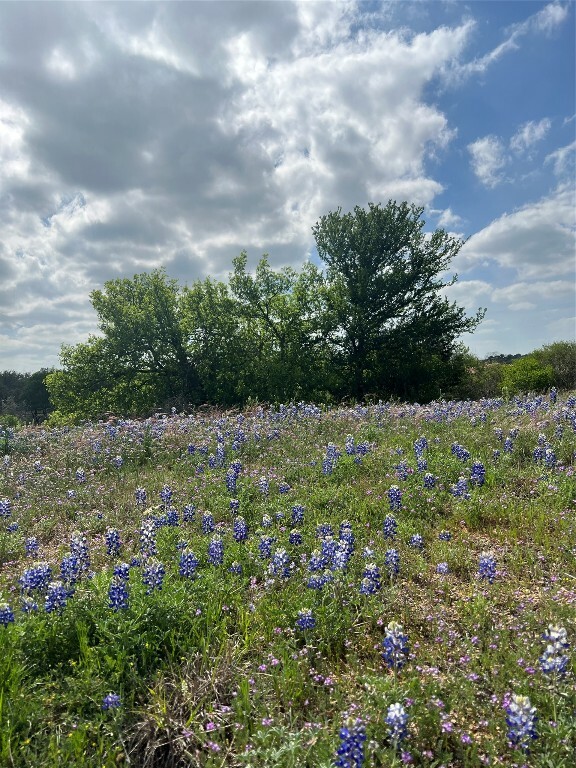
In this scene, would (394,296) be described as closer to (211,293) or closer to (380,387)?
(380,387)

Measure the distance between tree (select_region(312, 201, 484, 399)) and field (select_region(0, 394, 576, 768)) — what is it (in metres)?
21.2

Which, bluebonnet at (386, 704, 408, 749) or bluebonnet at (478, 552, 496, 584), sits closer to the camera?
bluebonnet at (386, 704, 408, 749)

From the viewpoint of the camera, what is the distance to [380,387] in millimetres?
28031

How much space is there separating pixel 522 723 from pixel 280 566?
208 centimetres

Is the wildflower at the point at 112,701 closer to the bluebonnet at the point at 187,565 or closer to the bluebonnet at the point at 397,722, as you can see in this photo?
the bluebonnet at the point at 187,565

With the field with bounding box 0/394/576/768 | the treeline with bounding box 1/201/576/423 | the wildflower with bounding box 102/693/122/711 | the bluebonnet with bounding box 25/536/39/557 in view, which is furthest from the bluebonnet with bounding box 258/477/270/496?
the treeline with bounding box 1/201/576/423

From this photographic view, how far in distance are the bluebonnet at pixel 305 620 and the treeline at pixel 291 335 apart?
19416mm

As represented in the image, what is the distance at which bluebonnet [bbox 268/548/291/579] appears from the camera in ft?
13.2

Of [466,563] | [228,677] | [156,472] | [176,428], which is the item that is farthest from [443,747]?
[176,428]

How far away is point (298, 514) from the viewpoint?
510 cm

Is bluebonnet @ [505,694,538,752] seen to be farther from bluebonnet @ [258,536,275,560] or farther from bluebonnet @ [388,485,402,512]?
bluebonnet @ [388,485,402,512]

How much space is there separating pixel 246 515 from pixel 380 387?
22912 mm

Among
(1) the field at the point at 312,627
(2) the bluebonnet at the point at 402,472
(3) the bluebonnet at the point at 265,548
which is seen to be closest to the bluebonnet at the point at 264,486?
(1) the field at the point at 312,627

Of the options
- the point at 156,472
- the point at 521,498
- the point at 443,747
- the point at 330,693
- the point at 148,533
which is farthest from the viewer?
the point at 156,472
